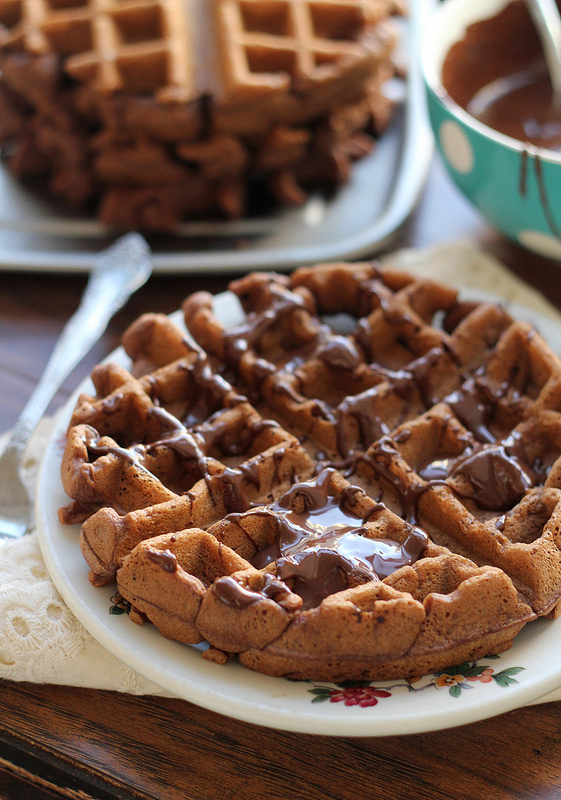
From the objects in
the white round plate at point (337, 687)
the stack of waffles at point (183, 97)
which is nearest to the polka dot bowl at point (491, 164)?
the stack of waffles at point (183, 97)

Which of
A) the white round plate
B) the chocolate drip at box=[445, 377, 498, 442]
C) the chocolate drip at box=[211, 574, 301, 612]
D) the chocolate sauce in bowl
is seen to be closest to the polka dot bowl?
the chocolate sauce in bowl

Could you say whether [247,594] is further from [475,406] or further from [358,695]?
[475,406]

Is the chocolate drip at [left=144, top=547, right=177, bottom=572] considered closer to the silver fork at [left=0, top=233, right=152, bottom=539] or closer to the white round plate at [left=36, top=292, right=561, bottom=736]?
the white round plate at [left=36, top=292, right=561, bottom=736]

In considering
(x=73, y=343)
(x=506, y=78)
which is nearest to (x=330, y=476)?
(x=73, y=343)

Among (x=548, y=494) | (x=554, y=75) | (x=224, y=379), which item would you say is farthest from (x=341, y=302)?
(x=554, y=75)

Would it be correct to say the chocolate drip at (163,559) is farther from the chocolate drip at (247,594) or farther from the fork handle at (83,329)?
the fork handle at (83,329)

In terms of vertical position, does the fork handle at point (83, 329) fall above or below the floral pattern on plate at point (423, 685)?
below
